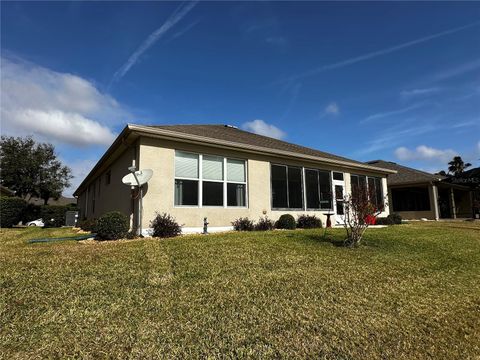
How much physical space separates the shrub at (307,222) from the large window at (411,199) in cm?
1564

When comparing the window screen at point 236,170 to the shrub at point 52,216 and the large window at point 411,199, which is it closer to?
the shrub at point 52,216

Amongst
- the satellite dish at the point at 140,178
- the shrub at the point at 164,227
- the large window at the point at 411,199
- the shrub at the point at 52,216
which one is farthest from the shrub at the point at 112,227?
the large window at the point at 411,199

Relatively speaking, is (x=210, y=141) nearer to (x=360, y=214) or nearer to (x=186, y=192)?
(x=186, y=192)

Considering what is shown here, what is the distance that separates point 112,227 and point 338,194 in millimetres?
11883

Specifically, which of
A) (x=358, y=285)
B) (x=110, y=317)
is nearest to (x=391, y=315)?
(x=358, y=285)

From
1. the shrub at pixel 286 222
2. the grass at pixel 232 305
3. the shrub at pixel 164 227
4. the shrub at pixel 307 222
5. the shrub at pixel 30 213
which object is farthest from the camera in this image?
the shrub at pixel 30 213

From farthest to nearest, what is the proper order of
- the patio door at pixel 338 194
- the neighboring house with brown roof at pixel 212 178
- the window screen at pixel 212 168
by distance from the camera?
the patio door at pixel 338 194
the window screen at pixel 212 168
the neighboring house with brown roof at pixel 212 178

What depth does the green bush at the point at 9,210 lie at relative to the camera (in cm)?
1706

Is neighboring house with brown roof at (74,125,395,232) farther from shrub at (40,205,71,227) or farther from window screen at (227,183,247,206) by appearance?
shrub at (40,205,71,227)

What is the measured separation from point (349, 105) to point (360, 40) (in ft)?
16.6

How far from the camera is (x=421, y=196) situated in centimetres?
2530

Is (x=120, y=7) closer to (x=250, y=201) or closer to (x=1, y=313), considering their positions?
(x=250, y=201)

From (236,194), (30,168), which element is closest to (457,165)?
(236,194)

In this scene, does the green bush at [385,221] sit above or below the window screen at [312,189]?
below
